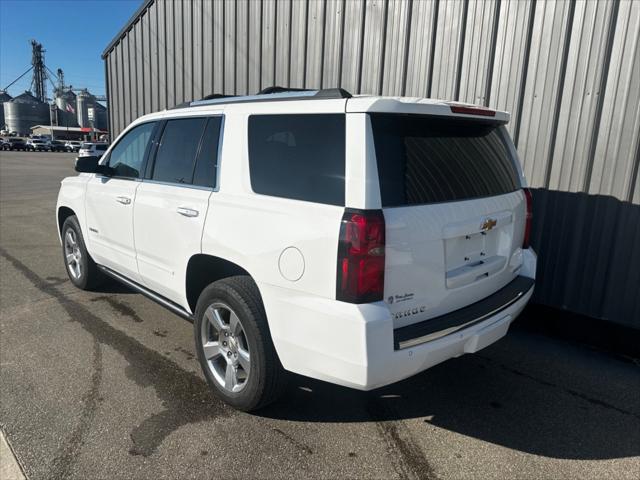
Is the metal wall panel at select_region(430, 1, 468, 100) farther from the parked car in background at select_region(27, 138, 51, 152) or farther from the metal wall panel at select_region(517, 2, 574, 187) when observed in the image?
the parked car in background at select_region(27, 138, 51, 152)

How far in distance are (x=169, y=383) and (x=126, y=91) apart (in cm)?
901

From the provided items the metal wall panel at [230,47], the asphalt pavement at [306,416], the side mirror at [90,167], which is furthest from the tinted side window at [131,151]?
the metal wall panel at [230,47]

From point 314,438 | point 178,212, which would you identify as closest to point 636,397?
point 314,438

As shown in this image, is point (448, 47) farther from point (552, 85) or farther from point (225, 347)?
point (225, 347)

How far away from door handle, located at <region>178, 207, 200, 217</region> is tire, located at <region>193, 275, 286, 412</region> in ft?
1.65

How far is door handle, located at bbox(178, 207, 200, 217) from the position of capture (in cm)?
322

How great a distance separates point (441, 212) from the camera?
2566 millimetres

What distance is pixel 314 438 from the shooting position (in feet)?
9.40

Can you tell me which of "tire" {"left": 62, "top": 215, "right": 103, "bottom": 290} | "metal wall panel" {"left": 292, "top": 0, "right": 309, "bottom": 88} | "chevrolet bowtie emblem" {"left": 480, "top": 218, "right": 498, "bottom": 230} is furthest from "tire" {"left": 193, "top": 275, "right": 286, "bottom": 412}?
"metal wall panel" {"left": 292, "top": 0, "right": 309, "bottom": 88}

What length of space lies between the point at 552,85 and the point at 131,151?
3.78 m

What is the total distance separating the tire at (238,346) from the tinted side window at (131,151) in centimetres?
157

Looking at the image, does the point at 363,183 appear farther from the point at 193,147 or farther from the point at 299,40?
the point at 299,40

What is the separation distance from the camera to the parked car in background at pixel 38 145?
182ft

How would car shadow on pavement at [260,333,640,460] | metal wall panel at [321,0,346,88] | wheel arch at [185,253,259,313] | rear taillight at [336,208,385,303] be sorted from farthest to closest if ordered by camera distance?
metal wall panel at [321,0,346,88], wheel arch at [185,253,259,313], car shadow on pavement at [260,333,640,460], rear taillight at [336,208,385,303]
